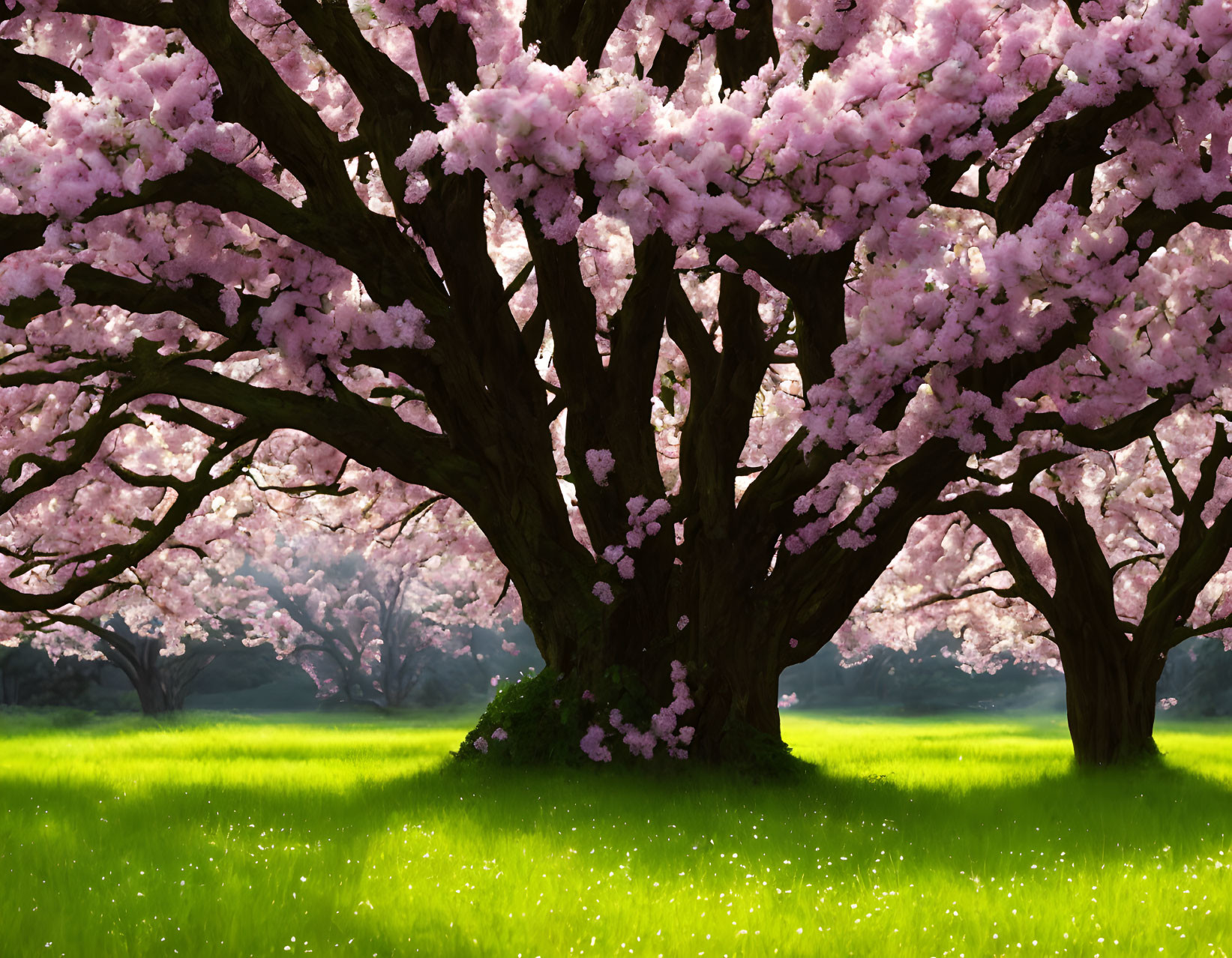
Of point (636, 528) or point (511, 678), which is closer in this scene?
point (636, 528)

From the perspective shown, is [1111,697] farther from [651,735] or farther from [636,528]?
[636,528]

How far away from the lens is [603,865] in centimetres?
695

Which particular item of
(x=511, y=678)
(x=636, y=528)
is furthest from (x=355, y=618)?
(x=636, y=528)

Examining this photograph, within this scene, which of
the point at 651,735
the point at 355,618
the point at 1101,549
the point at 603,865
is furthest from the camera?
the point at 355,618

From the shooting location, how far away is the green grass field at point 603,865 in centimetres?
532

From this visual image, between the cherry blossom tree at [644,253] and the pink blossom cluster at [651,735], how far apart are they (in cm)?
18

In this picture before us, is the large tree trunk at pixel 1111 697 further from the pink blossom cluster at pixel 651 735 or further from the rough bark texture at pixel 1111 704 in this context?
the pink blossom cluster at pixel 651 735

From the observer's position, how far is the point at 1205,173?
28.6ft

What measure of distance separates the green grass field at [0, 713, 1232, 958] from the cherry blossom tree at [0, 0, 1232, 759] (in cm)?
200

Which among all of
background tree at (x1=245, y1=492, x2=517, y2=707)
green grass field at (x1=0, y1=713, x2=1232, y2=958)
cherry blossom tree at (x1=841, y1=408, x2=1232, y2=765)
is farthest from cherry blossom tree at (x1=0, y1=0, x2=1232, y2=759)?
background tree at (x1=245, y1=492, x2=517, y2=707)

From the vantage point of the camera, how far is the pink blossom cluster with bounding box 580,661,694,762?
10.8m

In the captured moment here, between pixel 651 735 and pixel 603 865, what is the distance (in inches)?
152

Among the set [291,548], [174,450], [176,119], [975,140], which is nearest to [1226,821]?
[975,140]

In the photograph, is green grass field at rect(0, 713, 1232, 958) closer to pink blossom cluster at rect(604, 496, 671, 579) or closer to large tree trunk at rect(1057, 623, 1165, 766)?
pink blossom cluster at rect(604, 496, 671, 579)
